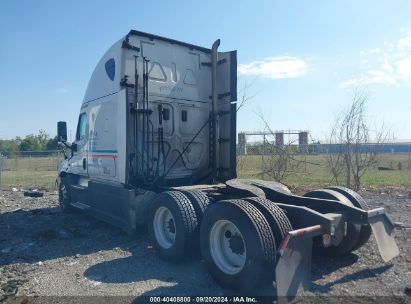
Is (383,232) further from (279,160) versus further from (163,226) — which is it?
(279,160)

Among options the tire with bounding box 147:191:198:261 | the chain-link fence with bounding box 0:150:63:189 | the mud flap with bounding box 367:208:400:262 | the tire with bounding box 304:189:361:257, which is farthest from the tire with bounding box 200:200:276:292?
the chain-link fence with bounding box 0:150:63:189

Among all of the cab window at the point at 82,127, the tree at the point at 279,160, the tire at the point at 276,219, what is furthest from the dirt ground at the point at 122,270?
the tree at the point at 279,160

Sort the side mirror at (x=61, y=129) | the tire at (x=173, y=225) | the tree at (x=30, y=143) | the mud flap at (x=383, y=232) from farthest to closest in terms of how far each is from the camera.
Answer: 1. the tree at (x=30, y=143)
2. the side mirror at (x=61, y=129)
3. the tire at (x=173, y=225)
4. the mud flap at (x=383, y=232)

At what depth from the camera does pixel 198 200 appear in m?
5.72

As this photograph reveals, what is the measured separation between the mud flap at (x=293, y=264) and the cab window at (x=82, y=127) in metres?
6.41

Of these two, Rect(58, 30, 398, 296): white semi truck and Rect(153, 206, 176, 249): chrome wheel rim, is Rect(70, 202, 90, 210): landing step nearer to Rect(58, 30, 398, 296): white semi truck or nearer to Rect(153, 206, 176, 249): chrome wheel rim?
Rect(58, 30, 398, 296): white semi truck

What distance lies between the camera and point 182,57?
8.08 metres

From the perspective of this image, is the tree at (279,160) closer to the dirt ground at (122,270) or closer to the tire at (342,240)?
the dirt ground at (122,270)

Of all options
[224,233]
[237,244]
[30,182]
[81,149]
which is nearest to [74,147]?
[81,149]

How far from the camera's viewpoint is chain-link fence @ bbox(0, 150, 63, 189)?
19658mm

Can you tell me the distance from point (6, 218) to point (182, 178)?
4.94 meters

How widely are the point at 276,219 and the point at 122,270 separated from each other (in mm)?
2479

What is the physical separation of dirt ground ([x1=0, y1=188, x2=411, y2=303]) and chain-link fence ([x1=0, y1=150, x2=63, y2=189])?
11.5 meters

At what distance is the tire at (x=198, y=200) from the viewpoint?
5.59m
